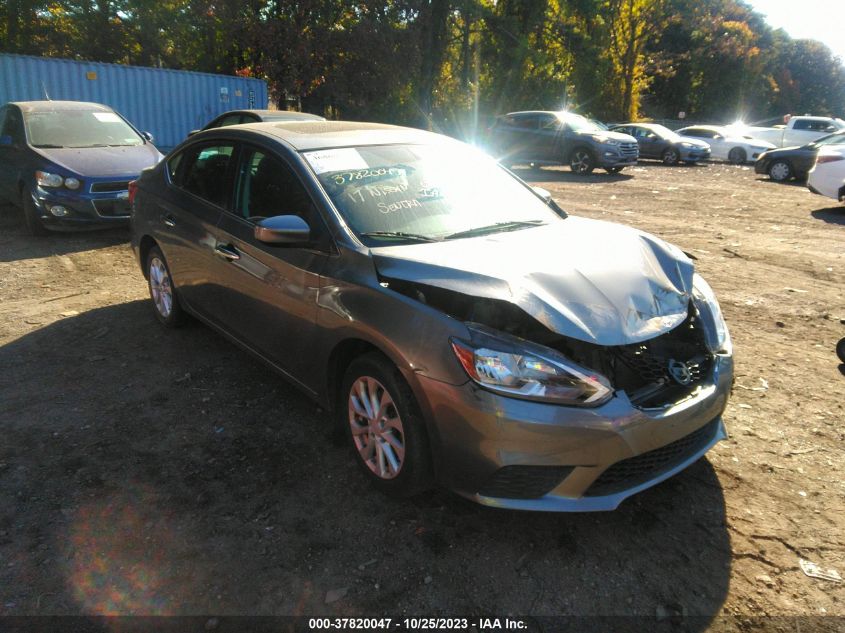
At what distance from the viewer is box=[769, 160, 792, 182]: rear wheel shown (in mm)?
16547

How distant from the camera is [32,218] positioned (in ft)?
26.4

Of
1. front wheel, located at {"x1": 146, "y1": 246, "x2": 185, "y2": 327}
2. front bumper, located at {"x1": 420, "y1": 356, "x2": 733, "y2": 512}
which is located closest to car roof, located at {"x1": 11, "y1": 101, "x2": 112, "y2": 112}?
front wheel, located at {"x1": 146, "y1": 246, "x2": 185, "y2": 327}

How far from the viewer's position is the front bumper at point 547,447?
2.50 meters

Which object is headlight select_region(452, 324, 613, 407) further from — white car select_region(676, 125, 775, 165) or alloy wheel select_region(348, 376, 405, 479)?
white car select_region(676, 125, 775, 165)

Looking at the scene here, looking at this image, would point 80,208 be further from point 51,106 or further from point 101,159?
point 51,106

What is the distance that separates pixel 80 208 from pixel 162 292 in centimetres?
354

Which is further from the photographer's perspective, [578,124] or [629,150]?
[578,124]

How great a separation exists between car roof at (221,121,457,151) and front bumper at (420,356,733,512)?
6.05ft

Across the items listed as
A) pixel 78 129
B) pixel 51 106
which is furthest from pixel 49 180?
pixel 51 106

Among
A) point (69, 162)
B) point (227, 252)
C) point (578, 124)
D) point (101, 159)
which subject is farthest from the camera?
point (578, 124)

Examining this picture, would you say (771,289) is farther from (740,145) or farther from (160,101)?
(740,145)

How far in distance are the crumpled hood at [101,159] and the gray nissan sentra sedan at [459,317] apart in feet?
15.0

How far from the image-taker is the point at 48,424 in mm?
3717

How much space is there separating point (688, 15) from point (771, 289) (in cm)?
5448
